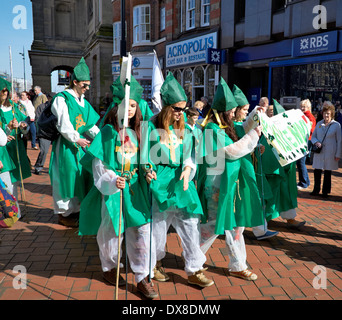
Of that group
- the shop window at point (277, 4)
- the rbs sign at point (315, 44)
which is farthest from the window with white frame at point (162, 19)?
the rbs sign at point (315, 44)

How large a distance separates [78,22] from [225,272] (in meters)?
42.7

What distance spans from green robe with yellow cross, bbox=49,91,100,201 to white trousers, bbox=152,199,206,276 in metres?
1.79

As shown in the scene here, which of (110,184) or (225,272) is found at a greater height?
(110,184)

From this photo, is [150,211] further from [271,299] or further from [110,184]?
[271,299]

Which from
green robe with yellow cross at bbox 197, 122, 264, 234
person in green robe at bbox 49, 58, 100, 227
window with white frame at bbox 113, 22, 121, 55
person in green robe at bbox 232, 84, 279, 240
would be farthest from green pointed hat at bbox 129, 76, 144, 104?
window with white frame at bbox 113, 22, 121, 55

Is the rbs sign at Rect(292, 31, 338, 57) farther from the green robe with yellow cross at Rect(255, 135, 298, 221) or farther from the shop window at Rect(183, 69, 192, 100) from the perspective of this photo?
the green robe with yellow cross at Rect(255, 135, 298, 221)

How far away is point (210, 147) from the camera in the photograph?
3.33 metres

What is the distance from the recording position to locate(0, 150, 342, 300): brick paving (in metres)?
3.12

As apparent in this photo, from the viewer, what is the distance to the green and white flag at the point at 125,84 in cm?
268

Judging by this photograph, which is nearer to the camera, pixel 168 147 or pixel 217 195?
pixel 168 147

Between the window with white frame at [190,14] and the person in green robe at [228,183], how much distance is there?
14114mm

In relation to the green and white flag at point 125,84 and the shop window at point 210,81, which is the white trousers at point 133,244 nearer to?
the green and white flag at point 125,84

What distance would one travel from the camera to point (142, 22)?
69.8 feet
